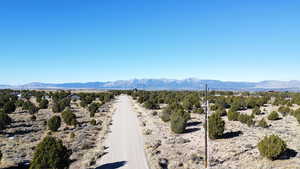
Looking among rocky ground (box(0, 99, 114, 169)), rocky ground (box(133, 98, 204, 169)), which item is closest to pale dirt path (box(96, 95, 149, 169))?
rocky ground (box(133, 98, 204, 169))

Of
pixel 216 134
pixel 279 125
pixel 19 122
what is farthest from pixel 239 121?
pixel 19 122

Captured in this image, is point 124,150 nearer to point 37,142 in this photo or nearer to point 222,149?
point 222,149

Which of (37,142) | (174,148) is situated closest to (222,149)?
(174,148)

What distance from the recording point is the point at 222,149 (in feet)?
70.3

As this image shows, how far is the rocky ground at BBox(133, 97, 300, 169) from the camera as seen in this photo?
17.8 meters

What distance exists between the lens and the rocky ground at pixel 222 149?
17.8 m

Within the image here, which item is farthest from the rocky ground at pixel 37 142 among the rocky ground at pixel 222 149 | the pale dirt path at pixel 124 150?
the rocky ground at pixel 222 149

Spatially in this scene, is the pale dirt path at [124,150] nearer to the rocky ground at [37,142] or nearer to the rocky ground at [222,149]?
the rocky ground at [222,149]

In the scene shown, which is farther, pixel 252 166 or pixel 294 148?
pixel 294 148

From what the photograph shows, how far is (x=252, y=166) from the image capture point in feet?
57.5

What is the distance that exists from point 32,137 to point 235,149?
24324mm

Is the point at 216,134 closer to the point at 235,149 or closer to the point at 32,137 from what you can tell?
the point at 235,149

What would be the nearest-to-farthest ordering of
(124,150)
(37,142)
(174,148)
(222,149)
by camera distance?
(124,150) < (222,149) < (174,148) < (37,142)

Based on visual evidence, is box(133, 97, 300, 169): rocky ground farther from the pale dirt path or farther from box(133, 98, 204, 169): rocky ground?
the pale dirt path
